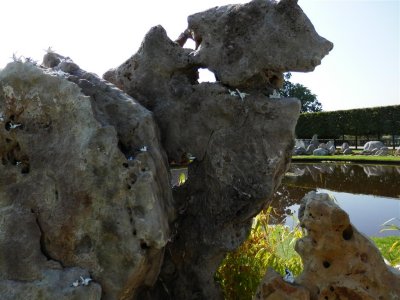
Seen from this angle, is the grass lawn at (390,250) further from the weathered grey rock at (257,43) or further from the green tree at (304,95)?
the green tree at (304,95)

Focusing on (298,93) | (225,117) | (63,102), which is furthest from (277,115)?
(298,93)

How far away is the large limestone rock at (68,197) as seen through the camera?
250 cm

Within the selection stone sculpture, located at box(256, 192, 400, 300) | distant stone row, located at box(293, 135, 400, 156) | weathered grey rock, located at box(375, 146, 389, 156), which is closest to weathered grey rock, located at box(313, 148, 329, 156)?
distant stone row, located at box(293, 135, 400, 156)

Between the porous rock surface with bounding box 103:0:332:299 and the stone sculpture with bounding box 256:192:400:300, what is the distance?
49 cm

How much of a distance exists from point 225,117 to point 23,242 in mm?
1709

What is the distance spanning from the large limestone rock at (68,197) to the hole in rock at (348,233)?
3.99 feet

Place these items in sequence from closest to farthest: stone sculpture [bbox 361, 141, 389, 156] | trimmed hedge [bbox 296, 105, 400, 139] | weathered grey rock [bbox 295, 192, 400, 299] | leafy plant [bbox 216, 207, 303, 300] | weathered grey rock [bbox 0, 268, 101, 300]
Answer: weathered grey rock [bbox 0, 268, 101, 300]
weathered grey rock [bbox 295, 192, 400, 299]
leafy plant [bbox 216, 207, 303, 300]
stone sculpture [bbox 361, 141, 389, 156]
trimmed hedge [bbox 296, 105, 400, 139]

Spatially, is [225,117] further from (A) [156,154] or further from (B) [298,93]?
(B) [298,93]

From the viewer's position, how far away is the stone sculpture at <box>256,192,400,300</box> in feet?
8.73

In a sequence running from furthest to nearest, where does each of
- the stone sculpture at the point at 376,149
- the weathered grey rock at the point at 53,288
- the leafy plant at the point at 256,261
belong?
the stone sculpture at the point at 376,149
the leafy plant at the point at 256,261
the weathered grey rock at the point at 53,288

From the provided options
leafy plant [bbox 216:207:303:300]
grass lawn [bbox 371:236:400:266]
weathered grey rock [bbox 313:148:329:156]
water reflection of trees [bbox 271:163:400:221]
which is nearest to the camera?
leafy plant [bbox 216:207:303:300]

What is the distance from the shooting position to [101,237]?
100 inches

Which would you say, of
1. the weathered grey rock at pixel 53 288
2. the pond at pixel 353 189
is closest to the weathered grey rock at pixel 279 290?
the weathered grey rock at pixel 53 288

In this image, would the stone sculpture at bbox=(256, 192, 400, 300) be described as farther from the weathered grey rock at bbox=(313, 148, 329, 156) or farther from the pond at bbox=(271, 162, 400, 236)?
the weathered grey rock at bbox=(313, 148, 329, 156)
